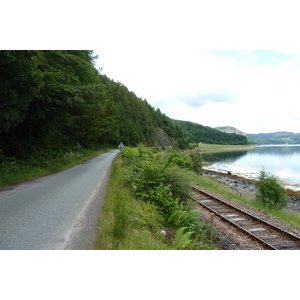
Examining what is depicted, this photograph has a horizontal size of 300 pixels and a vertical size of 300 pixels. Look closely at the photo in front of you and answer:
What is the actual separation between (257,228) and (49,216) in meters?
8.94

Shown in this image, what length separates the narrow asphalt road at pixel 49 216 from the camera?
440 cm

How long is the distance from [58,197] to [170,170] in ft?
17.8

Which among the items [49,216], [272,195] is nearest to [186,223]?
[49,216]

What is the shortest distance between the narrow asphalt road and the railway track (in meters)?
6.41

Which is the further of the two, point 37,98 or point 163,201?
point 37,98

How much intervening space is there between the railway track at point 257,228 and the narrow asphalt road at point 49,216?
641 centimetres

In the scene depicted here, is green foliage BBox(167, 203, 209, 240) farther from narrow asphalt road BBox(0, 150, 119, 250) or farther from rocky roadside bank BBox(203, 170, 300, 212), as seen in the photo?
rocky roadside bank BBox(203, 170, 300, 212)

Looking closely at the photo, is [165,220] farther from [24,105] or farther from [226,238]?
[24,105]

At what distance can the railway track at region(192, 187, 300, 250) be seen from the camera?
8.20 m

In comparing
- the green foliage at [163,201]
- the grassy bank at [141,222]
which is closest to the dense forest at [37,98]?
the grassy bank at [141,222]

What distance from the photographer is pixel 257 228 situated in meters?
9.66

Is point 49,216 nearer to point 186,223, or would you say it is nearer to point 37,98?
point 186,223

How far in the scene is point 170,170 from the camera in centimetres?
1072

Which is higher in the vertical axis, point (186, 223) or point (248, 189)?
point (186, 223)
